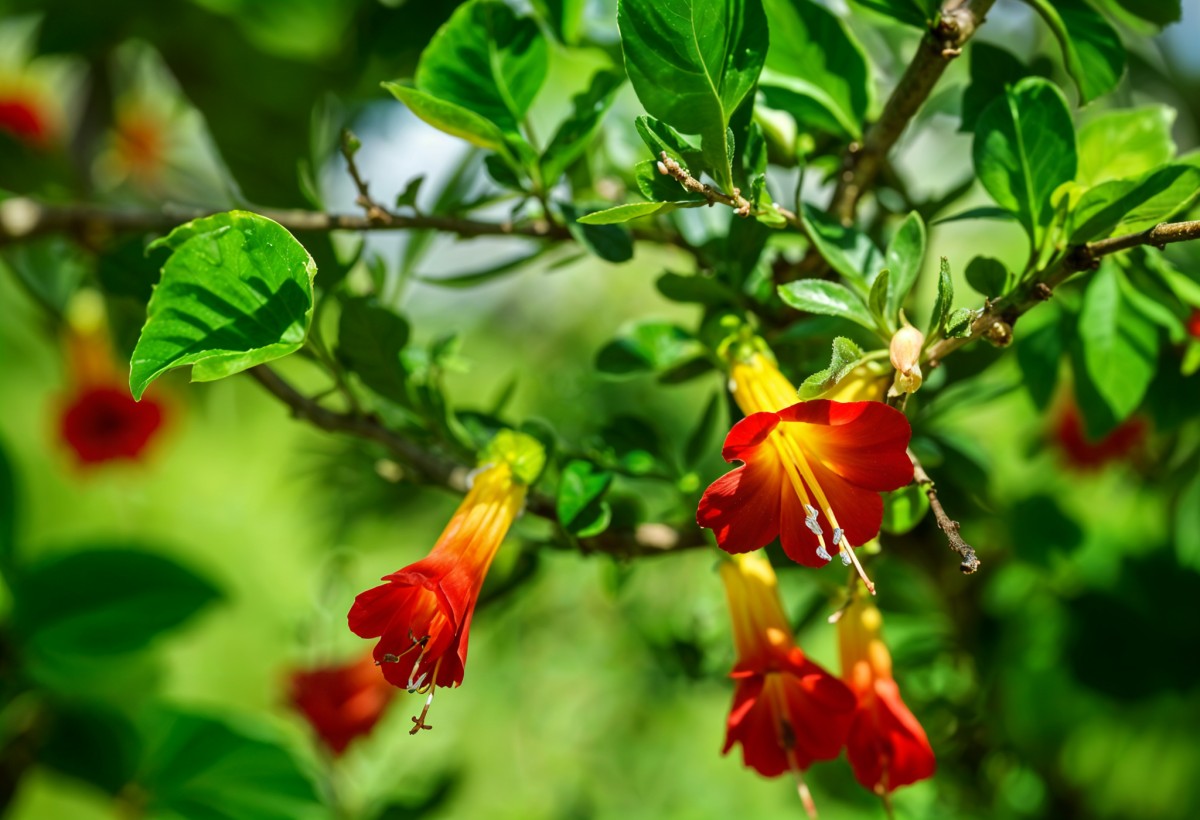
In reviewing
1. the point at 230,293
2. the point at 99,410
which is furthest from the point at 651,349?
the point at 99,410

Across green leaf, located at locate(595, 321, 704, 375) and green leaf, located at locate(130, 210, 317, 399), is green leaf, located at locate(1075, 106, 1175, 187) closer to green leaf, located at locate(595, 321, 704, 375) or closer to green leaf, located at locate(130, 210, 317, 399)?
green leaf, located at locate(595, 321, 704, 375)

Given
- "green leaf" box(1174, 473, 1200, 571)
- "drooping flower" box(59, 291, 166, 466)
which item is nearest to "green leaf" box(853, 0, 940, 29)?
"green leaf" box(1174, 473, 1200, 571)

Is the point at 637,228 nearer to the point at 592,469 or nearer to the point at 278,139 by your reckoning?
the point at 592,469

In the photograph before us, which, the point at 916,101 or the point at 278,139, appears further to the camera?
the point at 278,139

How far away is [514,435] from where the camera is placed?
322 mm

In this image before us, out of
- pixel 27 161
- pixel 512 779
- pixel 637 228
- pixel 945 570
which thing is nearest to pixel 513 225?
pixel 637 228

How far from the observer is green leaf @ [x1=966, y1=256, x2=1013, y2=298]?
272 millimetres

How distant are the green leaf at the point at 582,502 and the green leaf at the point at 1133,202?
15 cm

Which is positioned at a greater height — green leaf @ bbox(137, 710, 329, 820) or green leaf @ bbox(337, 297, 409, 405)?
green leaf @ bbox(337, 297, 409, 405)

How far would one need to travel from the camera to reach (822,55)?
332mm

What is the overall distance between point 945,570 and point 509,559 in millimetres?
254

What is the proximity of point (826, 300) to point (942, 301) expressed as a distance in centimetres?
4

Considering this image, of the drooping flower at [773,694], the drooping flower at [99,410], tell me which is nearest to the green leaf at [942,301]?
the drooping flower at [773,694]

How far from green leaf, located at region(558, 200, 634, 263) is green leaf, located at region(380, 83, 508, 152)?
35 mm
